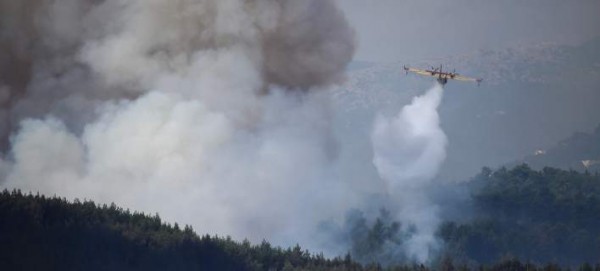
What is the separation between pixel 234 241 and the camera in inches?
3250

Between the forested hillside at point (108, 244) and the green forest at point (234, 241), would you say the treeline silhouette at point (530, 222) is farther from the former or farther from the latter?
the forested hillside at point (108, 244)

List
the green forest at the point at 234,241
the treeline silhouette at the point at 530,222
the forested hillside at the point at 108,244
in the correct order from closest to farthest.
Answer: the forested hillside at the point at 108,244 < the green forest at the point at 234,241 < the treeline silhouette at the point at 530,222

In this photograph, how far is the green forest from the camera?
6712 cm

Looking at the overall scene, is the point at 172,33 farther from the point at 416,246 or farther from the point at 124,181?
the point at 416,246

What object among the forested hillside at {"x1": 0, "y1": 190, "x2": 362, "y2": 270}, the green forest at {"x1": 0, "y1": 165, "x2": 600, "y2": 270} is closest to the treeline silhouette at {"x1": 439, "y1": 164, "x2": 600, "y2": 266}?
the green forest at {"x1": 0, "y1": 165, "x2": 600, "y2": 270}

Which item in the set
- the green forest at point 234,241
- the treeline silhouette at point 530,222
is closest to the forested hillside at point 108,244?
the green forest at point 234,241

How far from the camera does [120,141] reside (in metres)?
91.1

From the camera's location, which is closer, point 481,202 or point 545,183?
point 481,202

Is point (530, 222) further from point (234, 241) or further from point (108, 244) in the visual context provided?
point (108, 244)

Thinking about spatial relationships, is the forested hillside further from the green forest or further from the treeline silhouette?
the treeline silhouette

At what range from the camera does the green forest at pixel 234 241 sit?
67125 millimetres

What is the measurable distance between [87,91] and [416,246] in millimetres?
27060

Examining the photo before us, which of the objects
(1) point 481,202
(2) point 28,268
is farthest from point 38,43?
(1) point 481,202

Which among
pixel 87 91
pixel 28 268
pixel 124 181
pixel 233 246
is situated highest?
pixel 87 91
